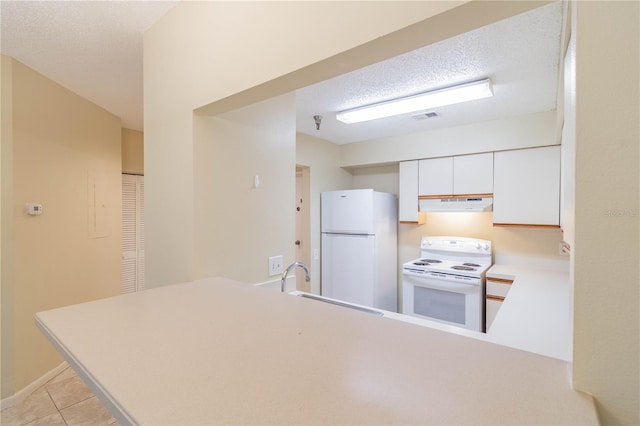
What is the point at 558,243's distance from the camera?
2982 millimetres

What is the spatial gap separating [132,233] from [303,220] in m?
2.40

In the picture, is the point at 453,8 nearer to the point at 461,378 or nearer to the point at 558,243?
the point at 461,378

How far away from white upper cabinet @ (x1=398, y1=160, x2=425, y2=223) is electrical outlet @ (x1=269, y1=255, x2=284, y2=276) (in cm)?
215

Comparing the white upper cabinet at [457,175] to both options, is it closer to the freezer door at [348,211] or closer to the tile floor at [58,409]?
the freezer door at [348,211]

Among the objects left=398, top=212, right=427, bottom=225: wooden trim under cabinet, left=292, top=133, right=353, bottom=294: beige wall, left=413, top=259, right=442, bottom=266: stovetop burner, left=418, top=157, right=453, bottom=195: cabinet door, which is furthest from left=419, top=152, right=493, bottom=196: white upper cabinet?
left=292, top=133, right=353, bottom=294: beige wall

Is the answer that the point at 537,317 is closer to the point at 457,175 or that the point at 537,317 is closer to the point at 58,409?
the point at 457,175

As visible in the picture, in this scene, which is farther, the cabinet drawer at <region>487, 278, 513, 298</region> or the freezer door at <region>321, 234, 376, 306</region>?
the freezer door at <region>321, 234, 376, 306</region>

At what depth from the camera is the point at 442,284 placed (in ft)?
9.98

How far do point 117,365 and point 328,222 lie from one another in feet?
10.5

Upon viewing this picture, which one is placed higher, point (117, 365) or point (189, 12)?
point (189, 12)

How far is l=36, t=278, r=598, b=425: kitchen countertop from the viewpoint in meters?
0.58

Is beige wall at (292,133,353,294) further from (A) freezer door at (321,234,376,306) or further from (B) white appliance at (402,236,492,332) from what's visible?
(B) white appliance at (402,236,492,332)

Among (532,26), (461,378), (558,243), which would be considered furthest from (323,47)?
(558,243)

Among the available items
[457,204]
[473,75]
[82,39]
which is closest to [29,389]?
[82,39]
